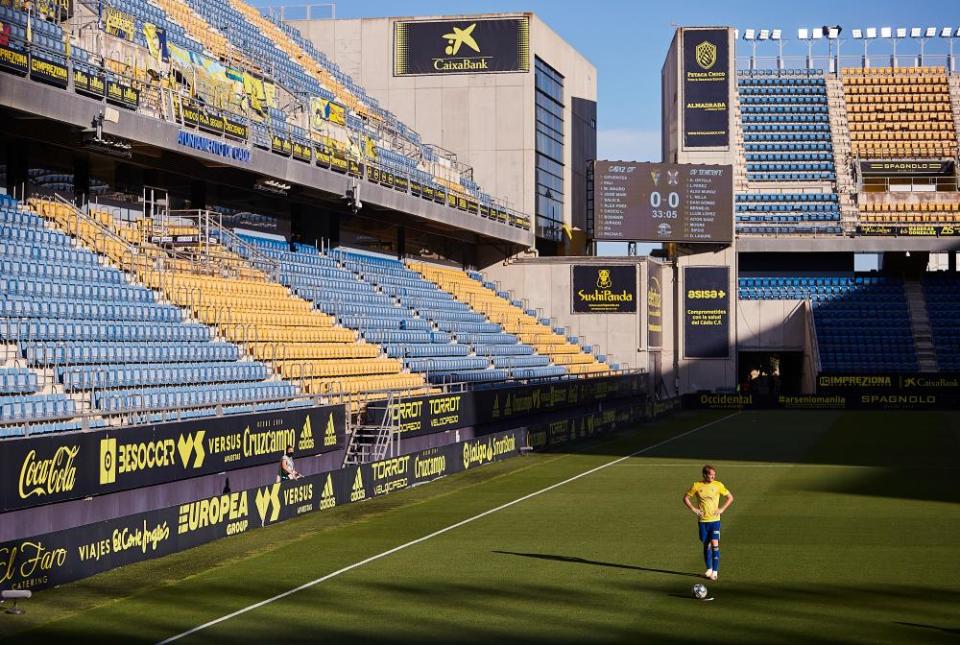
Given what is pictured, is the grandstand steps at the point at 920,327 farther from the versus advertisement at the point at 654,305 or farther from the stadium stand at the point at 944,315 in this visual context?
the versus advertisement at the point at 654,305

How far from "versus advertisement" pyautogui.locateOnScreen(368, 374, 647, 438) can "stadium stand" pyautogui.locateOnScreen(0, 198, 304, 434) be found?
12.7 ft

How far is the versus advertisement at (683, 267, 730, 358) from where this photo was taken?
6481cm

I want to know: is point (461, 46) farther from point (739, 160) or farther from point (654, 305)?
point (739, 160)

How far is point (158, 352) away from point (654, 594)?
13072mm

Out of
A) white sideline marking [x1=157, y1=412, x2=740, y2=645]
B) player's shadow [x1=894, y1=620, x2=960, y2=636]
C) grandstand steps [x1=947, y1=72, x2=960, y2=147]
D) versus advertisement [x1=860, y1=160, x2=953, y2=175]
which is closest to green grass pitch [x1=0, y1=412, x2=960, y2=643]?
player's shadow [x1=894, y1=620, x2=960, y2=636]

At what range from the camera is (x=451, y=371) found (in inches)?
1641

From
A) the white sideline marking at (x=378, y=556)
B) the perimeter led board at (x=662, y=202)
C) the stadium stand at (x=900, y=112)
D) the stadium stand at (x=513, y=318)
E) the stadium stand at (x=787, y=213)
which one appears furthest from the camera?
the stadium stand at (x=900, y=112)

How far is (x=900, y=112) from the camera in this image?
75.2 meters

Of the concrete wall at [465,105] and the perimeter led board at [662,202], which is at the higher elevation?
the concrete wall at [465,105]

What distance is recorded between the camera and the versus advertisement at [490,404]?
32.0m

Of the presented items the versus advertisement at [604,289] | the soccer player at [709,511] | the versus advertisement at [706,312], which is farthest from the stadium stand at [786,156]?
the soccer player at [709,511]

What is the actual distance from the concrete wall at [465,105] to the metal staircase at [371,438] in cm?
2989

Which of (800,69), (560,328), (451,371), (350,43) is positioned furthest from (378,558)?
(800,69)

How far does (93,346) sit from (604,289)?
1485 inches
